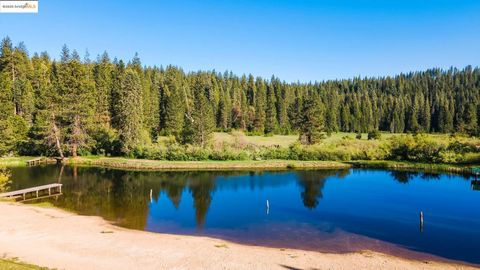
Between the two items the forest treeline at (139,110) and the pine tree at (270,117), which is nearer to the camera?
the forest treeline at (139,110)

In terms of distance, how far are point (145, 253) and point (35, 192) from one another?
1147 inches

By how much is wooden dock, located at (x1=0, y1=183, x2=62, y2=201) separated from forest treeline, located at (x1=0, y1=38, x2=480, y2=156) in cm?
2664

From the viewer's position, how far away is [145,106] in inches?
3679

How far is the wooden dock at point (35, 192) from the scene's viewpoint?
41753mm

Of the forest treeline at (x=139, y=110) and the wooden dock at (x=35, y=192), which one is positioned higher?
the forest treeline at (x=139, y=110)

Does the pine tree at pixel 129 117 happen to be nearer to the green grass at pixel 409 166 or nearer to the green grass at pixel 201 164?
the green grass at pixel 201 164

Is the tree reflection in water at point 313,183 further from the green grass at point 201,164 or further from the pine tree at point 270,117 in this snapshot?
the pine tree at point 270,117

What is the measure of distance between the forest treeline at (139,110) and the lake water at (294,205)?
1374 centimetres

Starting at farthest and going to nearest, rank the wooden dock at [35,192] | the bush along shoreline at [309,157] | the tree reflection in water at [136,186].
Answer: the bush along shoreline at [309,157]
the wooden dock at [35,192]
the tree reflection in water at [136,186]

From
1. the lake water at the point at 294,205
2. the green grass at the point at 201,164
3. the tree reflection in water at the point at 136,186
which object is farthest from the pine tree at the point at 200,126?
the lake water at the point at 294,205

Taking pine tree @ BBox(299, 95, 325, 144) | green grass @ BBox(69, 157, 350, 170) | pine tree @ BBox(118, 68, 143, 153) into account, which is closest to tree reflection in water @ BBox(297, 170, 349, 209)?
green grass @ BBox(69, 157, 350, 170)

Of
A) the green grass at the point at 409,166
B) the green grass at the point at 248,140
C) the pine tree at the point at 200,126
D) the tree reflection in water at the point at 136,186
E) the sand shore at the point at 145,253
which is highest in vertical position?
the pine tree at the point at 200,126

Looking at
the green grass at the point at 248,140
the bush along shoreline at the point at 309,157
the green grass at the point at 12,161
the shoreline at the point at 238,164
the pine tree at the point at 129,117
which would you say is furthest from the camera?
the green grass at the point at 248,140

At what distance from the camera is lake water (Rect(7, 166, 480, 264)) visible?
29.6 m
